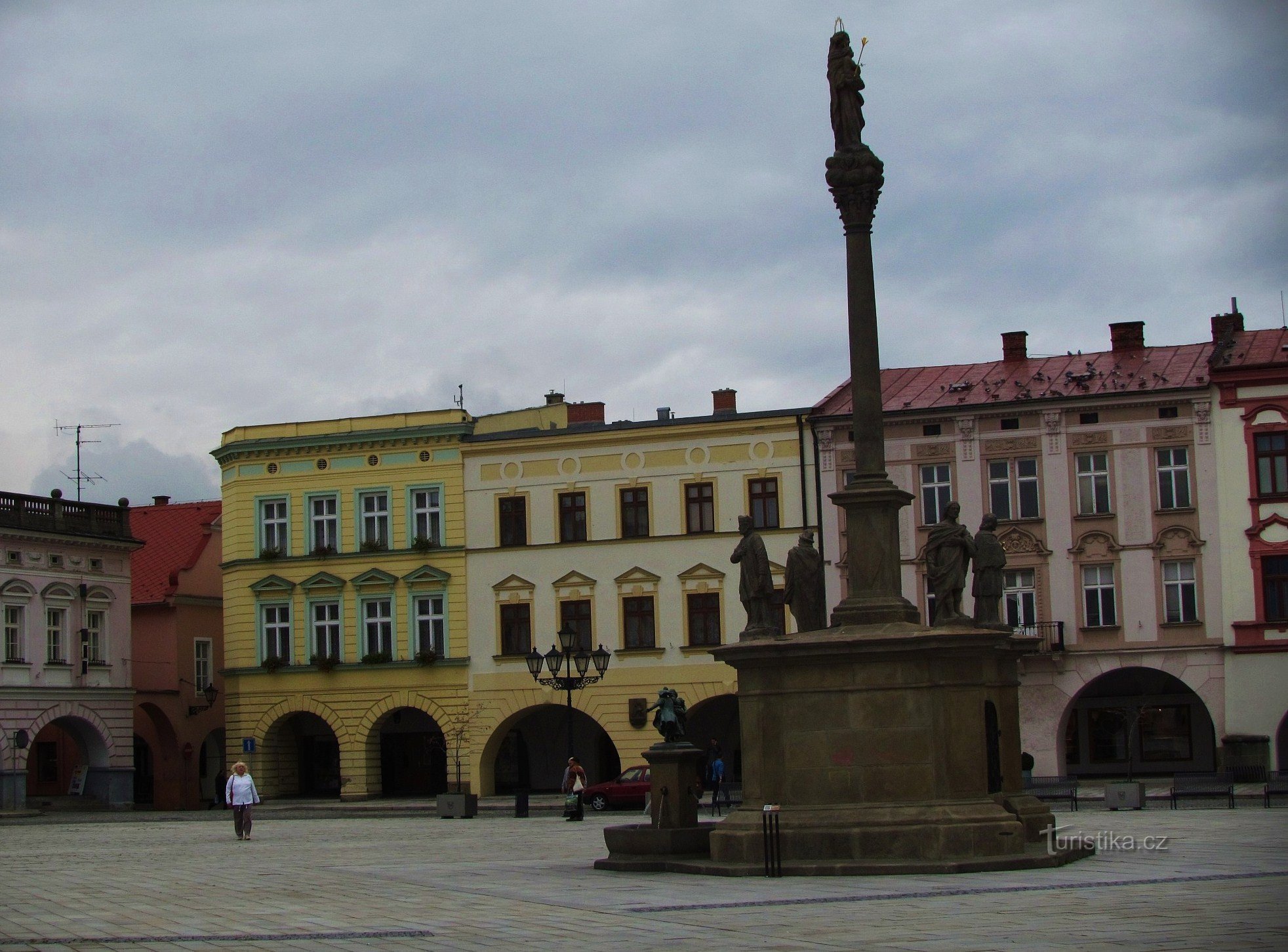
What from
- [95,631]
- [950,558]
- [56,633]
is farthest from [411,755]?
[950,558]

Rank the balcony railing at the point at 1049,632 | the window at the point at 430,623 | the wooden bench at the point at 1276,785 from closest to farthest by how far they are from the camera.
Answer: the wooden bench at the point at 1276,785
the balcony railing at the point at 1049,632
the window at the point at 430,623

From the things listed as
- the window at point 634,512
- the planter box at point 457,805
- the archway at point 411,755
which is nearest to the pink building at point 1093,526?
the window at point 634,512

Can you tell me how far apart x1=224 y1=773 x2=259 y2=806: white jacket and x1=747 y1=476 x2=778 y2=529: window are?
851 inches

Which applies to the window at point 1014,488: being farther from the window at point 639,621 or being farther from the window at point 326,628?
the window at point 326,628

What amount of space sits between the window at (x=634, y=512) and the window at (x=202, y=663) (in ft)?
57.9

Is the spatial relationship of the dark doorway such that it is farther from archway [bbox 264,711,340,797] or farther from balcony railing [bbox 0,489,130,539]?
balcony railing [bbox 0,489,130,539]

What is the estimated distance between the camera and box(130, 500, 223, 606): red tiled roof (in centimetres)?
6400

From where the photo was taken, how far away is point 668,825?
22.7 meters

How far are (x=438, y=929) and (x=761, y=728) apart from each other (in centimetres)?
657

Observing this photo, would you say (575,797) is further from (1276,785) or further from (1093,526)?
(1093,526)

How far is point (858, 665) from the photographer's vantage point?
825 inches

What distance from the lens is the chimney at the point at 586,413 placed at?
6034 centimetres

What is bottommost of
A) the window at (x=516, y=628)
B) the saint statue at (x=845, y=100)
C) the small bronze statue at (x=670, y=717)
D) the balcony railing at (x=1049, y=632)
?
the small bronze statue at (x=670, y=717)

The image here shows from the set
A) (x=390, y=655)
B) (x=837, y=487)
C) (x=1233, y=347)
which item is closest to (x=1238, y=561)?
(x=1233, y=347)
